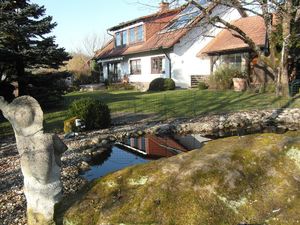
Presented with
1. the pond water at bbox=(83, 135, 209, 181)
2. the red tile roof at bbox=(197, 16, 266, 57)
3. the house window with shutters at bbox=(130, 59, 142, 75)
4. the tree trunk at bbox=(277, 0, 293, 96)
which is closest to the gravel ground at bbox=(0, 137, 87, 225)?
the pond water at bbox=(83, 135, 209, 181)

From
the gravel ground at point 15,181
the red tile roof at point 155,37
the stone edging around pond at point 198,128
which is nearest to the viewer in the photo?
the gravel ground at point 15,181

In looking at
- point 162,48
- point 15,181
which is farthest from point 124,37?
point 15,181

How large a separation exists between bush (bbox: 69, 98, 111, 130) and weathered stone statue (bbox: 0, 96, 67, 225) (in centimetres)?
741

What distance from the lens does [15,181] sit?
625 centimetres

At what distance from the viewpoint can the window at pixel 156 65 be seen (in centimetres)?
2851

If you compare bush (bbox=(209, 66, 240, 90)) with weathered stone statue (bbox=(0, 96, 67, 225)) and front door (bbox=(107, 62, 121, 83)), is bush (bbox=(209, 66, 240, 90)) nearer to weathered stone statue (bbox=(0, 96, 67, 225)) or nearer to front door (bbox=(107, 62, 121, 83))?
front door (bbox=(107, 62, 121, 83))

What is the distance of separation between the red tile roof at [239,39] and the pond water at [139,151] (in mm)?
14168

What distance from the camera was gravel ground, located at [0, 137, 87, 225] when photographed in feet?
15.6

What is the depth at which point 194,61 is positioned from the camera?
26.4 metres

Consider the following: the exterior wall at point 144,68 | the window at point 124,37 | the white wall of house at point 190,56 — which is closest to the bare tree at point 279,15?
the white wall of house at point 190,56

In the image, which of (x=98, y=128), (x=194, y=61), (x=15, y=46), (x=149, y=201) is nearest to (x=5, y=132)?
(x=98, y=128)

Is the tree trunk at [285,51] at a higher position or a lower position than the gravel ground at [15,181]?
higher

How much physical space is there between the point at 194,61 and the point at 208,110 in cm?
1384

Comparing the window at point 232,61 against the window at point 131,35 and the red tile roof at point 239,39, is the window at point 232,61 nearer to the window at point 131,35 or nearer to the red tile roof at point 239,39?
the red tile roof at point 239,39
